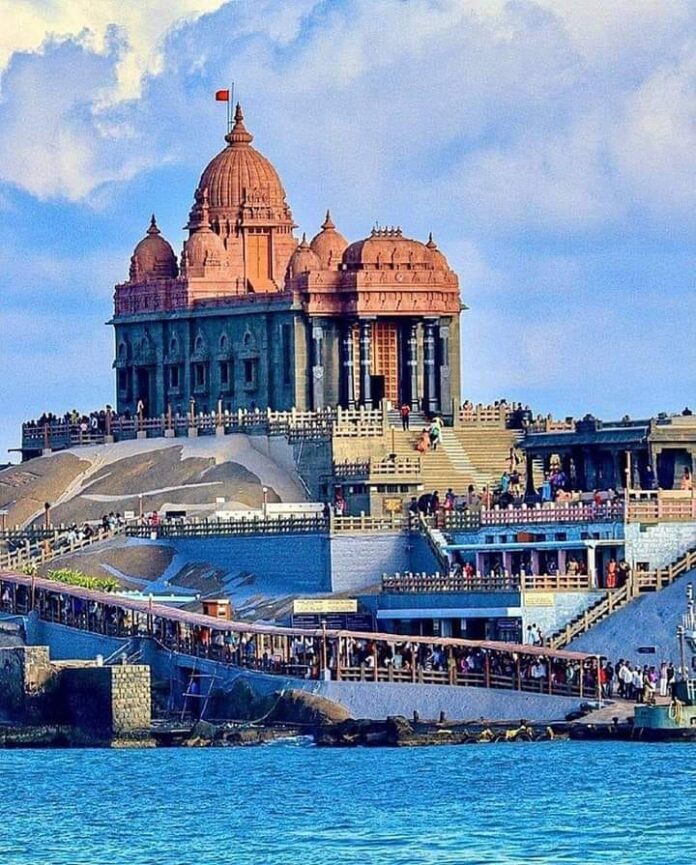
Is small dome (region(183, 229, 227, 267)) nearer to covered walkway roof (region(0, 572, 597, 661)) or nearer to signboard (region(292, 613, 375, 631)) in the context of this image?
covered walkway roof (region(0, 572, 597, 661))

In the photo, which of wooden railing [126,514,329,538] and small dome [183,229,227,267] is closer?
wooden railing [126,514,329,538]

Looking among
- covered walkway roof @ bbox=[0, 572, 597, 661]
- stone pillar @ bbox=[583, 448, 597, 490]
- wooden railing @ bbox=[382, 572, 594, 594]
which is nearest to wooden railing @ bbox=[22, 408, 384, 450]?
stone pillar @ bbox=[583, 448, 597, 490]

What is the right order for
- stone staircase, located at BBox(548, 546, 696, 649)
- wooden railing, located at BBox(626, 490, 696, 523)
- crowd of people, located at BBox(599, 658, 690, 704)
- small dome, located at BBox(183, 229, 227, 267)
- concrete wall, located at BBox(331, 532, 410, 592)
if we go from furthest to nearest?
small dome, located at BBox(183, 229, 227, 267), concrete wall, located at BBox(331, 532, 410, 592), wooden railing, located at BBox(626, 490, 696, 523), stone staircase, located at BBox(548, 546, 696, 649), crowd of people, located at BBox(599, 658, 690, 704)

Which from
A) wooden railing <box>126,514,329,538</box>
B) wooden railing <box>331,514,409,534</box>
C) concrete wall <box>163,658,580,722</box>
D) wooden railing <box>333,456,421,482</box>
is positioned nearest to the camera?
concrete wall <box>163,658,580,722</box>

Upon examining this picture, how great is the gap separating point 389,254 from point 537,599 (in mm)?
40375

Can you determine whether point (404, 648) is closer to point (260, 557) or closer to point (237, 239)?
point (260, 557)

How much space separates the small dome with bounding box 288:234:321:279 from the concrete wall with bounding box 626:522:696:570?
39.2 metres

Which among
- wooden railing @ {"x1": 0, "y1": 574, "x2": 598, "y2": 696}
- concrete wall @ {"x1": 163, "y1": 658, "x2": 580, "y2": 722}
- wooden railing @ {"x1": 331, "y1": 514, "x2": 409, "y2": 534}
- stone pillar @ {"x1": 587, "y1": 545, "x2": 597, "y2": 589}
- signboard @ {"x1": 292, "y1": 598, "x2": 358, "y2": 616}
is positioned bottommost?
concrete wall @ {"x1": 163, "y1": 658, "x2": 580, "y2": 722}

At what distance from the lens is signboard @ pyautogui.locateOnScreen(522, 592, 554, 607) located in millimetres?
129875

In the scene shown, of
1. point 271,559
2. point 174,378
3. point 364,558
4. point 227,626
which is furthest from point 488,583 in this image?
point 174,378

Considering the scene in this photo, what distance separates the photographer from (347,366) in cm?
16938

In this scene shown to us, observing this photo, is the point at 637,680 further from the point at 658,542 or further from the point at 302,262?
the point at 302,262

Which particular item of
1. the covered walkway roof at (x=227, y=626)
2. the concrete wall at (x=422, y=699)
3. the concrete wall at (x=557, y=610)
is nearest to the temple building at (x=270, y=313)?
the covered walkway roof at (x=227, y=626)

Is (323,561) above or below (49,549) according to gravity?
below
